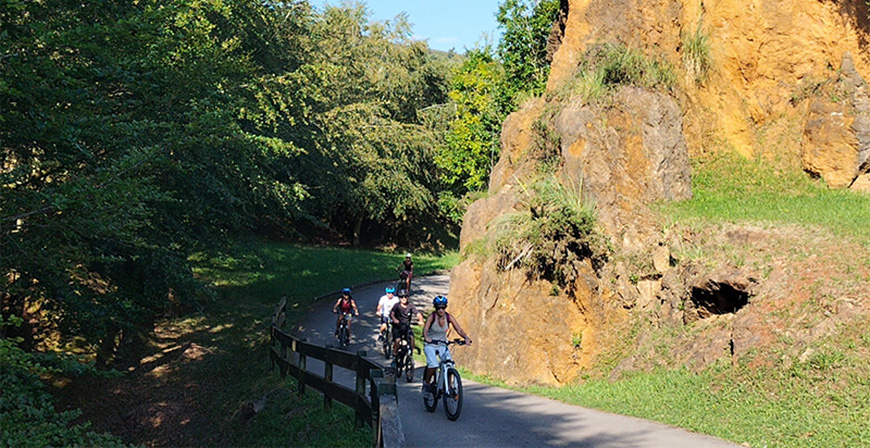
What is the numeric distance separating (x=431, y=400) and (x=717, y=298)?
21.9 feet

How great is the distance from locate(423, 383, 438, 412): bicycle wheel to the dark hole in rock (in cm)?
650

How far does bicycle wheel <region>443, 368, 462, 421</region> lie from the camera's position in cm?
1153

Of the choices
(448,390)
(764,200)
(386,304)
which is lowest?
(448,390)

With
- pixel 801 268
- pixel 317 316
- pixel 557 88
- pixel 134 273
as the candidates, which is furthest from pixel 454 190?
pixel 801 268

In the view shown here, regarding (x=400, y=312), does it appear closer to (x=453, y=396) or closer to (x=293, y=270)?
(x=453, y=396)

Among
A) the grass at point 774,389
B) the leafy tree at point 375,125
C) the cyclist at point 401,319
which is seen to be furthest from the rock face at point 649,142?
the leafy tree at point 375,125

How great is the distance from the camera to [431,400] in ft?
40.7

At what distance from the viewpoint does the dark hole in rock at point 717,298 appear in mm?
15242

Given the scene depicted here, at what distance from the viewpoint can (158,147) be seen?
12.3 meters

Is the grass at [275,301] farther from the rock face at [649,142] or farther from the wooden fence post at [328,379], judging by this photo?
the rock face at [649,142]

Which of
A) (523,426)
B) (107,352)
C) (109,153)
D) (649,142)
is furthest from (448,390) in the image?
(107,352)

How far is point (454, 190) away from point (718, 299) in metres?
34.0

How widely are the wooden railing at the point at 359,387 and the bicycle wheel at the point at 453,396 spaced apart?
3.96ft

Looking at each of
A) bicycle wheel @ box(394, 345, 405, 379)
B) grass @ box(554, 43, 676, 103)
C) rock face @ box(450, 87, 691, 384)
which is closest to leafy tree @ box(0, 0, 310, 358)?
bicycle wheel @ box(394, 345, 405, 379)
